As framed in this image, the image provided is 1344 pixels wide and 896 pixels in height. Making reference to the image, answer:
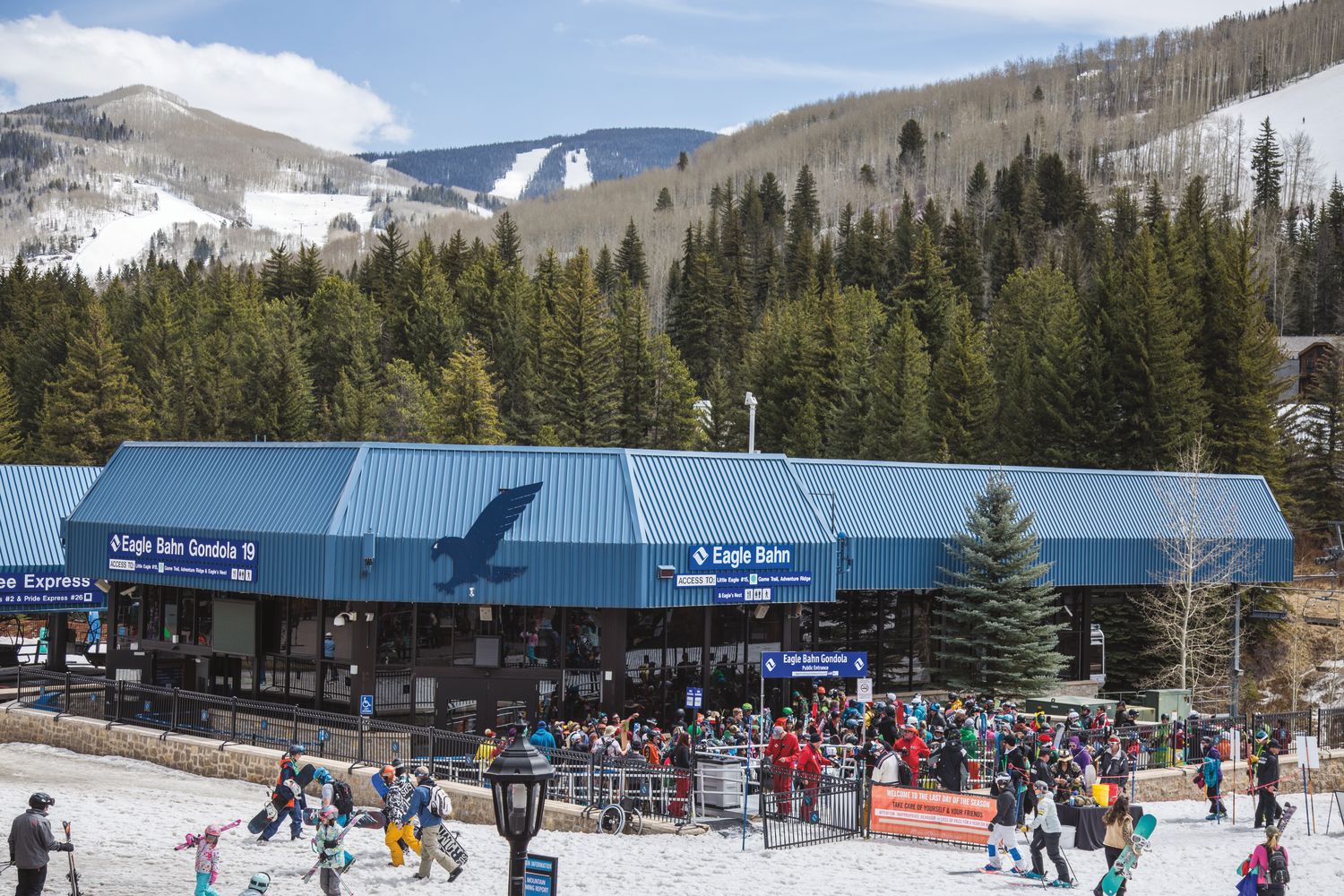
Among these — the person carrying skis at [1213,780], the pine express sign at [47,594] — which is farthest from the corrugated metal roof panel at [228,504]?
the person carrying skis at [1213,780]

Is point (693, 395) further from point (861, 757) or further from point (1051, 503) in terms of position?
point (861, 757)

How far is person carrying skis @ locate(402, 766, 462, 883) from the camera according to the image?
691 inches

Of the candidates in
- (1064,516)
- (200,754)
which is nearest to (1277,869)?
(200,754)

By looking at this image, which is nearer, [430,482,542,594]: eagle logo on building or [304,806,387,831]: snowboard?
[304,806,387,831]: snowboard

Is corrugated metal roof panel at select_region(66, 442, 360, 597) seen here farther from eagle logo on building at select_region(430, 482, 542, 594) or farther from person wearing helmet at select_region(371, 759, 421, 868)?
person wearing helmet at select_region(371, 759, 421, 868)

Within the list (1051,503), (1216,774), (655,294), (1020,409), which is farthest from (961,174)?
(1216,774)

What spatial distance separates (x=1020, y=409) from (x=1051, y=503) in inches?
1015

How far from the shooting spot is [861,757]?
22969 millimetres

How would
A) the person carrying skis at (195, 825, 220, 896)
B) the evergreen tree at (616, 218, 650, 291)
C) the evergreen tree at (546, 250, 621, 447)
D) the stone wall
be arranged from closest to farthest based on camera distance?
the person carrying skis at (195, 825, 220, 896), the stone wall, the evergreen tree at (546, 250, 621, 447), the evergreen tree at (616, 218, 650, 291)

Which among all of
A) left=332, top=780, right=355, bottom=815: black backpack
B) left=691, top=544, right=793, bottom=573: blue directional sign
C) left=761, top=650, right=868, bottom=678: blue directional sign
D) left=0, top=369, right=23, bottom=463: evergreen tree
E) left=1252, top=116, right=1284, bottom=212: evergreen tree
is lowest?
left=332, top=780, right=355, bottom=815: black backpack

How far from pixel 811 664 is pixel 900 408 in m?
41.3

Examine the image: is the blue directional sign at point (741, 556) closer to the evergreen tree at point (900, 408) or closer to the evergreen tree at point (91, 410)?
the evergreen tree at point (900, 408)

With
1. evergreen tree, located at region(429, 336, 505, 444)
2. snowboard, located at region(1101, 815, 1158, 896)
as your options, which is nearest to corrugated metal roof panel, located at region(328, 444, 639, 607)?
snowboard, located at region(1101, 815, 1158, 896)

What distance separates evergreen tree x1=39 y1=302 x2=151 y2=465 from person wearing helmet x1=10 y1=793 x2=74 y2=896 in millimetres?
58344
